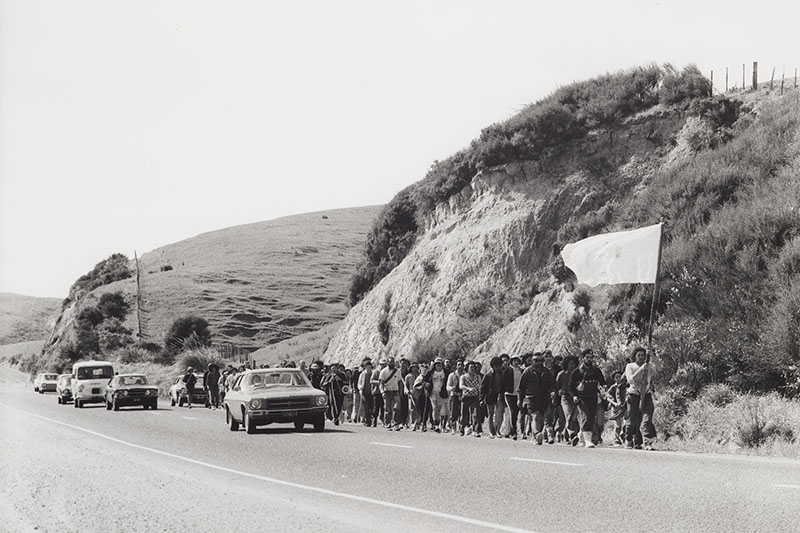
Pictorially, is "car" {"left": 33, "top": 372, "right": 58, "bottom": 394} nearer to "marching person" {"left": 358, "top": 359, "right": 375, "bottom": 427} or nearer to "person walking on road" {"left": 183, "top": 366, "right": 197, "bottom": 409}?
"person walking on road" {"left": 183, "top": 366, "right": 197, "bottom": 409}

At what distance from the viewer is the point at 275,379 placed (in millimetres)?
23188

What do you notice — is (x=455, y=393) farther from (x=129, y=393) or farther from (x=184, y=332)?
(x=184, y=332)

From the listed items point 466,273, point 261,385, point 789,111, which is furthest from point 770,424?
point 466,273

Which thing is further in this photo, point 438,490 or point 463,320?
point 463,320

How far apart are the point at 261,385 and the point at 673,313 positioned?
1021cm

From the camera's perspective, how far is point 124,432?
915 inches

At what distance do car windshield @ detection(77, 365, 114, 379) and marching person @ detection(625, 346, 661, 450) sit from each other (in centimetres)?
2743

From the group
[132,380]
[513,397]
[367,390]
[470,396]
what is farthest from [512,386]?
[132,380]

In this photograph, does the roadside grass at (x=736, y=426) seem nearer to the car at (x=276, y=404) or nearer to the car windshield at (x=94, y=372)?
the car at (x=276, y=404)

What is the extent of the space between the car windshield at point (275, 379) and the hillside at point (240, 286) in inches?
1905

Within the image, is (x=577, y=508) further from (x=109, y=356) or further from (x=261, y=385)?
(x=109, y=356)

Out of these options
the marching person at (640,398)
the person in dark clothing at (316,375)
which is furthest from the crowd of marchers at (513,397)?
the person in dark clothing at (316,375)

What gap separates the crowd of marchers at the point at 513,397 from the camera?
17.1 m

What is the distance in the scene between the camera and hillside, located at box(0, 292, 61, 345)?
492 ft
